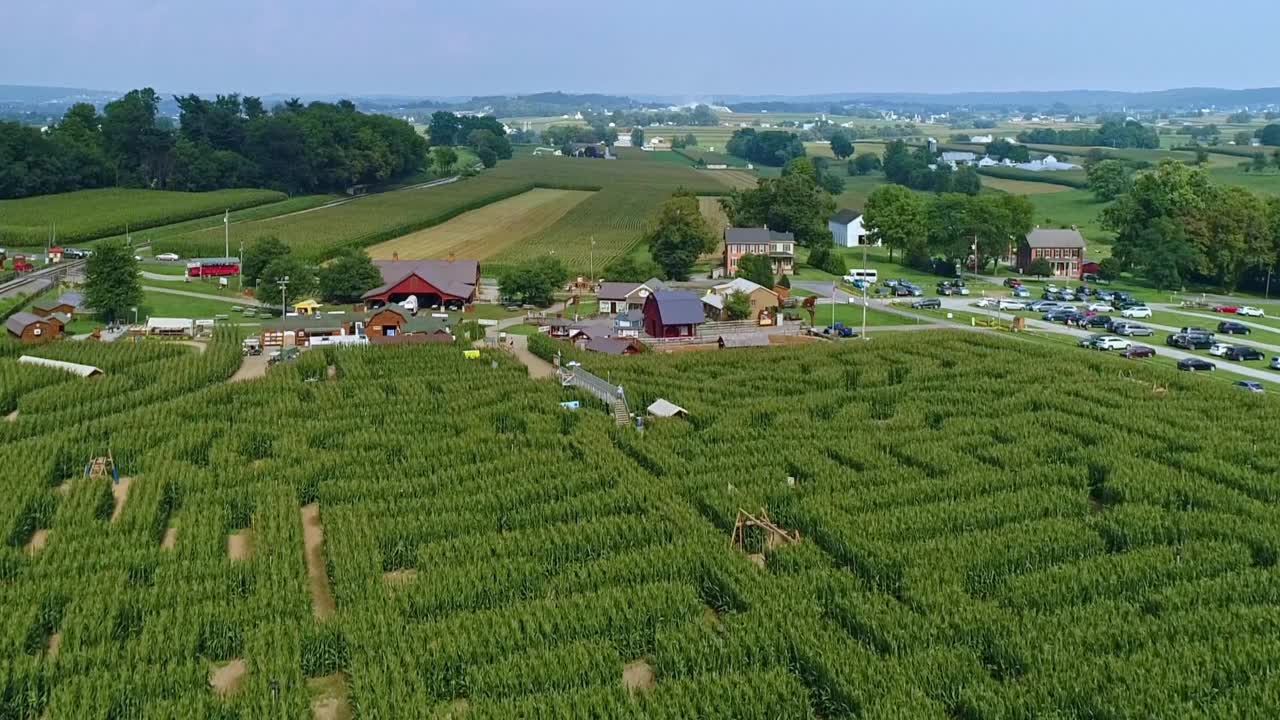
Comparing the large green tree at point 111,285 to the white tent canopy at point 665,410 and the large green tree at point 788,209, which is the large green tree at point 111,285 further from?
the large green tree at point 788,209

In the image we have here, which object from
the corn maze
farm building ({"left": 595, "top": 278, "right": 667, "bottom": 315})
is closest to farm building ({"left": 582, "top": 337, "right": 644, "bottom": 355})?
the corn maze

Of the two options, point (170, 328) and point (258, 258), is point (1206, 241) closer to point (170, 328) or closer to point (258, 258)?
point (258, 258)

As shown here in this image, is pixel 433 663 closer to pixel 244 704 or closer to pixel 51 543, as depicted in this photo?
pixel 244 704

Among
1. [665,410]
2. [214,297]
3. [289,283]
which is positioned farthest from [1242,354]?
[214,297]

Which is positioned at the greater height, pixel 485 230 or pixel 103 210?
pixel 103 210

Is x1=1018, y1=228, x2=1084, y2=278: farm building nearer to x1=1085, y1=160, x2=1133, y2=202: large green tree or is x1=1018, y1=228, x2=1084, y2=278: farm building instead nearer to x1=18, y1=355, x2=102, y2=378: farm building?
x1=1085, y1=160, x2=1133, y2=202: large green tree

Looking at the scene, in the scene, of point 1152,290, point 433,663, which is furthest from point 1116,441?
point 1152,290
